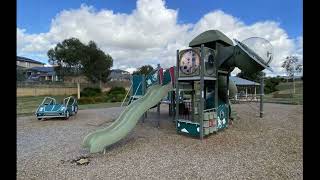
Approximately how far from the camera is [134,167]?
17.0ft

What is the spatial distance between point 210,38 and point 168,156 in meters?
5.47

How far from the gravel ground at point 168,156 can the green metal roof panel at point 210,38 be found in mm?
3669

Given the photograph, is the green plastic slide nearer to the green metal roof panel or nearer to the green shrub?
the green metal roof panel

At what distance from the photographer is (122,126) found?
Result: 7.24 metres

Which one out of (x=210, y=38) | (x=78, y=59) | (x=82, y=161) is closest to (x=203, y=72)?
(x=210, y=38)

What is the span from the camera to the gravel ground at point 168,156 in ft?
15.7

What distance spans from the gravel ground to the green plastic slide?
29 centimetres

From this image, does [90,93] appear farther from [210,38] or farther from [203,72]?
[203,72]

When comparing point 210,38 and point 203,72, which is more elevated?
point 210,38

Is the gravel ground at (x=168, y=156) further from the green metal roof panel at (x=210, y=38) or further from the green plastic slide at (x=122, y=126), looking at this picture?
the green metal roof panel at (x=210, y=38)

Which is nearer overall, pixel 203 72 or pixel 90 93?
pixel 203 72

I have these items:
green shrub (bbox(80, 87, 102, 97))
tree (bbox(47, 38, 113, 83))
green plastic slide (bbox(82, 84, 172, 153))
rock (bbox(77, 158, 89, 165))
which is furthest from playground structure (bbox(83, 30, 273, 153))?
tree (bbox(47, 38, 113, 83))

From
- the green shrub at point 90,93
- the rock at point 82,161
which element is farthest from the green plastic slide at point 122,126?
the green shrub at point 90,93
